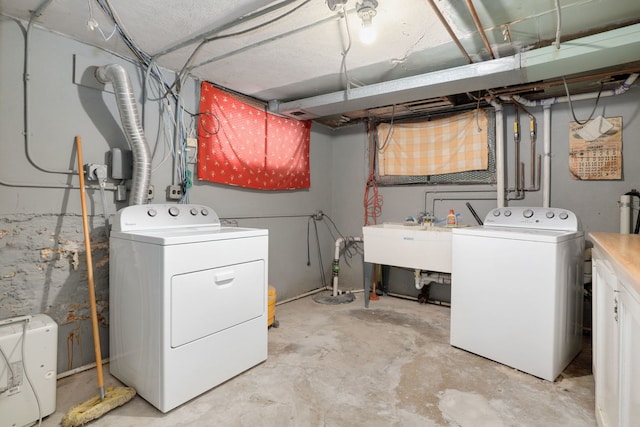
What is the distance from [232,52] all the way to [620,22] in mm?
2478

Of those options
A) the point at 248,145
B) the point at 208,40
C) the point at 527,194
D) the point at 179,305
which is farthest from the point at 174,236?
the point at 527,194

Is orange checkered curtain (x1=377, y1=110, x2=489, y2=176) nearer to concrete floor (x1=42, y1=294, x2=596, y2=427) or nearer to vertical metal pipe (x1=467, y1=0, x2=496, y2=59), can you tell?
vertical metal pipe (x1=467, y1=0, x2=496, y2=59)

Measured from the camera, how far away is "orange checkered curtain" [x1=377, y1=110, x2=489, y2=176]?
3.27 metres

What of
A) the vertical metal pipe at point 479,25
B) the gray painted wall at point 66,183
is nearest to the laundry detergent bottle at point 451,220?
the gray painted wall at point 66,183

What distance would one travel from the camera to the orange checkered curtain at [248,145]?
2762 mm

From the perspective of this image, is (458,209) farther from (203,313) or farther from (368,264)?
(203,313)

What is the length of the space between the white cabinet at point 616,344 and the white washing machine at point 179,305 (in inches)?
70.7

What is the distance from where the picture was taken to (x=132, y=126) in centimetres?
215

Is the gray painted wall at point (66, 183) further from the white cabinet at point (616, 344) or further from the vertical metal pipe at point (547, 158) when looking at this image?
the white cabinet at point (616, 344)

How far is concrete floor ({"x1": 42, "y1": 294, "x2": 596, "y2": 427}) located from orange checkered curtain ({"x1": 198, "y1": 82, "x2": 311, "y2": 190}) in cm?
152

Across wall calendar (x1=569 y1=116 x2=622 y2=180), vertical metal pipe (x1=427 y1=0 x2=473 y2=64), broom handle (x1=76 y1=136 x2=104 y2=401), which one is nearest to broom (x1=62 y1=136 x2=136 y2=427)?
broom handle (x1=76 y1=136 x2=104 y2=401)

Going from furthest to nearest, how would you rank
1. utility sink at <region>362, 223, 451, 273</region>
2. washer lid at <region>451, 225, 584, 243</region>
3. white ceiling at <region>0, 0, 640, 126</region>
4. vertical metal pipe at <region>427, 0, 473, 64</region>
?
utility sink at <region>362, 223, 451, 273</region>
washer lid at <region>451, 225, 584, 243</region>
white ceiling at <region>0, 0, 640, 126</region>
vertical metal pipe at <region>427, 0, 473, 64</region>

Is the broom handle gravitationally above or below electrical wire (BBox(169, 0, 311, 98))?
below

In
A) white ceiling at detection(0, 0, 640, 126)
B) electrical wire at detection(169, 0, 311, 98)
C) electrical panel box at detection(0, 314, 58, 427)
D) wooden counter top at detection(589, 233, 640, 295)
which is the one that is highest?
white ceiling at detection(0, 0, 640, 126)
